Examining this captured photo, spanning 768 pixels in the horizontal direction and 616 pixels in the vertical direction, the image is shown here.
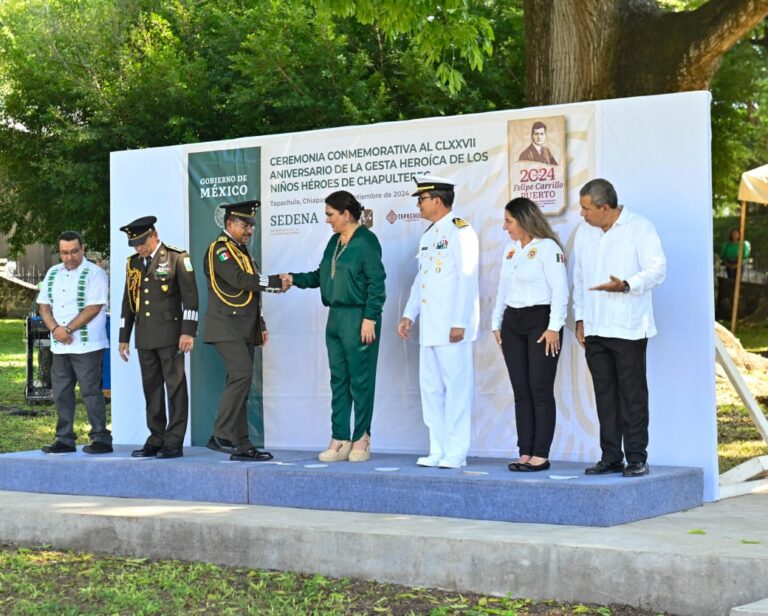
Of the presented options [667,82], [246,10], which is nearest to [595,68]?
[667,82]

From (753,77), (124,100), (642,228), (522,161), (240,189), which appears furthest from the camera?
(753,77)

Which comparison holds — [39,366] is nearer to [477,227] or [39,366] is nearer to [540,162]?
[477,227]

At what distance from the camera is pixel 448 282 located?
7.51 meters

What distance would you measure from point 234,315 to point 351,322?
829mm

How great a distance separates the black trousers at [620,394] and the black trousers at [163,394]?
9.22ft

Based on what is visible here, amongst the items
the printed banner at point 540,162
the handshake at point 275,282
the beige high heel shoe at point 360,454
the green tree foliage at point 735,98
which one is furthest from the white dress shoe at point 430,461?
the green tree foliage at point 735,98

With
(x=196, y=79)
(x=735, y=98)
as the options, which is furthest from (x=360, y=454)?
(x=735, y=98)

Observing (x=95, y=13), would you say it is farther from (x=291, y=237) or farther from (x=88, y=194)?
(x=291, y=237)

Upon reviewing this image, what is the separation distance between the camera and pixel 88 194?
61.5 feet

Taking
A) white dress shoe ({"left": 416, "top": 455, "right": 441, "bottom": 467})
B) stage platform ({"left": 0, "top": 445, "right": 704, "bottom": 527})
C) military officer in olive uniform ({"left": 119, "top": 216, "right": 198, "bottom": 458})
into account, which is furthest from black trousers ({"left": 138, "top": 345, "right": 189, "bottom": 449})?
white dress shoe ({"left": 416, "top": 455, "right": 441, "bottom": 467})

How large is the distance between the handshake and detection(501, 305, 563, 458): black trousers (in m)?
1.60

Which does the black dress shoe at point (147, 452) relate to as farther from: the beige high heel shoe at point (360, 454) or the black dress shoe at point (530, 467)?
the black dress shoe at point (530, 467)

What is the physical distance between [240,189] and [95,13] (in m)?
11.3

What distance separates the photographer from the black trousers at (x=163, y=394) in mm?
8336
